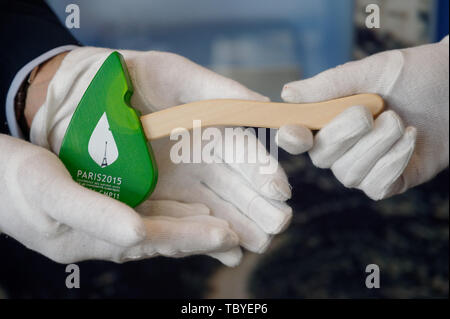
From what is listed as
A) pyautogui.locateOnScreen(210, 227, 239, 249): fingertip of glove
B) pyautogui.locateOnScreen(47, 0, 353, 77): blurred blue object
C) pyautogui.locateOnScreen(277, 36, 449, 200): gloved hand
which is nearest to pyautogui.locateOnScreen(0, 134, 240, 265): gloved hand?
pyautogui.locateOnScreen(210, 227, 239, 249): fingertip of glove

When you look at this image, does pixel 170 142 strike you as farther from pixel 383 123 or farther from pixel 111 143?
pixel 383 123

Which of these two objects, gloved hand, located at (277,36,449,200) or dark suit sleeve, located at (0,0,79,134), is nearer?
gloved hand, located at (277,36,449,200)

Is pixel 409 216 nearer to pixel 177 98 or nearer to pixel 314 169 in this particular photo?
pixel 314 169

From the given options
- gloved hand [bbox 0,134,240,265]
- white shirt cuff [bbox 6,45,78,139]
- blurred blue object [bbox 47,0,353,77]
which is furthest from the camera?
blurred blue object [bbox 47,0,353,77]

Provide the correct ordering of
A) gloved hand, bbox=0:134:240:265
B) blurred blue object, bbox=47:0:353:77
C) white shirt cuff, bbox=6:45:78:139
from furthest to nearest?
blurred blue object, bbox=47:0:353:77
white shirt cuff, bbox=6:45:78:139
gloved hand, bbox=0:134:240:265

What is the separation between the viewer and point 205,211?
46 cm

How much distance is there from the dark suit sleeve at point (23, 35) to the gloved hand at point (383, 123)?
257 mm

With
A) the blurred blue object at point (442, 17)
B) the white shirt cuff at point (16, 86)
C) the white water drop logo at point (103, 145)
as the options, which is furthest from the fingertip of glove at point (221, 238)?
the blurred blue object at point (442, 17)

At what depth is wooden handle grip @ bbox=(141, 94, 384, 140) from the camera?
1.26 feet

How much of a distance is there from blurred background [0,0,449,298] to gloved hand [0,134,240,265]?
23 cm

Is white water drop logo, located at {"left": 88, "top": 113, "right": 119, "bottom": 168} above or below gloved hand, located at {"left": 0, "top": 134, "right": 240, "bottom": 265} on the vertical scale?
above

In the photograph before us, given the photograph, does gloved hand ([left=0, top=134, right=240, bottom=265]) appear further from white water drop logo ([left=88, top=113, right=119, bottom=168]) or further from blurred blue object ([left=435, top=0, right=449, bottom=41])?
blurred blue object ([left=435, top=0, right=449, bottom=41])

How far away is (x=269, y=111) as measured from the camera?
385 mm

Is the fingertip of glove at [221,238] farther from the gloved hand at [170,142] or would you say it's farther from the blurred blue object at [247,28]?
the blurred blue object at [247,28]
